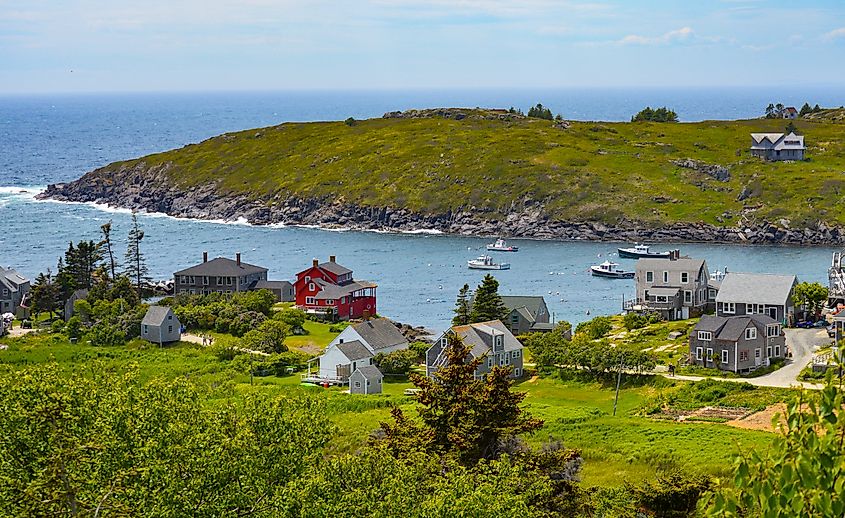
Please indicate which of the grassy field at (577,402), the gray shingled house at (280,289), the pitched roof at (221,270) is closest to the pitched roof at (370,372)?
the grassy field at (577,402)

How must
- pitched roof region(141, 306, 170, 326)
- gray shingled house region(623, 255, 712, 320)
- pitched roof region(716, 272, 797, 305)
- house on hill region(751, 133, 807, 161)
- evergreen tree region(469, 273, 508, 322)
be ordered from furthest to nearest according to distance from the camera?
house on hill region(751, 133, 807, 161) → gray shingled house region(623, 255, 712, 320) → evergreen tree region(469, 273, 508, 322) → pitched roof region(716, 272, 797, 305) → pitched roof region(141, 306, 170, 326)

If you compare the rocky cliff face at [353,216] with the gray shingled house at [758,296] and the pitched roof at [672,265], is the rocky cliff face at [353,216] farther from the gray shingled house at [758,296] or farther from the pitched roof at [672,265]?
the gray shingled house at [758,296]

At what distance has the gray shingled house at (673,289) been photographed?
7119 centimetres

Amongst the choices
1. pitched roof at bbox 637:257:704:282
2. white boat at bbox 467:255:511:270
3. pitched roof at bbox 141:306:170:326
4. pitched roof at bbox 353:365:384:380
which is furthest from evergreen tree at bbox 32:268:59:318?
pitched roof at bbox 637:257:704:282

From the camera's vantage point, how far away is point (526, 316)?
6831cm

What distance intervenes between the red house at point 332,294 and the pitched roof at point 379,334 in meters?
12.0

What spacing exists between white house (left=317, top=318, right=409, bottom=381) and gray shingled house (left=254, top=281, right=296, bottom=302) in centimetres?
1901

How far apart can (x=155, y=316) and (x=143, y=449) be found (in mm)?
44706

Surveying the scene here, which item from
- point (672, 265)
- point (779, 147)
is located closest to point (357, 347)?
point (672, 265)

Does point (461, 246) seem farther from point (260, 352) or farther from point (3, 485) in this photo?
point (3, 485)

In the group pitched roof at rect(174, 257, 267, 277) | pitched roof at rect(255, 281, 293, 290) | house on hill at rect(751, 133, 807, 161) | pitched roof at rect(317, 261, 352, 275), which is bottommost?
pitched roof at rect(255, 281, 293, 290)

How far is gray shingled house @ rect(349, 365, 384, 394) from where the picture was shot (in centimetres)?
5150

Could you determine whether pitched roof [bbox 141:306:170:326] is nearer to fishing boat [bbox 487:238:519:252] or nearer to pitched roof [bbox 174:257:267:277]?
pitched roof [bbox 174:257:267:277]

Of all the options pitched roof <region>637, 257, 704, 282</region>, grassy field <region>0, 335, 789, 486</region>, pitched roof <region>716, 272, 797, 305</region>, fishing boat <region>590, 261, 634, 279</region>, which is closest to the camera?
grassy field <region>0, 335, 789, 486</region>
